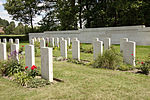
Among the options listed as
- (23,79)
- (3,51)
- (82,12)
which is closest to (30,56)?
(23,79)

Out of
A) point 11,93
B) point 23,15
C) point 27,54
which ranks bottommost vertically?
point 11,93

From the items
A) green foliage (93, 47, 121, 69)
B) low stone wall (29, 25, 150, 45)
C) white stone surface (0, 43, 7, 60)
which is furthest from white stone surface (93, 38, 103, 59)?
low stone wall (29, 25, 150, 45)

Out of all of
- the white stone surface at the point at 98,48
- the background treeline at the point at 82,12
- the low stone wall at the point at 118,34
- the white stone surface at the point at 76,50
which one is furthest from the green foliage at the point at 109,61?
the background treeline at the point at 82,12

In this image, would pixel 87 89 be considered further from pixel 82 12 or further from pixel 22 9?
pixel 22 9

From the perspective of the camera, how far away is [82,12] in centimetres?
2514

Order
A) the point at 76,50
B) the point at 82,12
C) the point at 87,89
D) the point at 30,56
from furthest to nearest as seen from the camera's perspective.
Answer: the point at 82,12 < the point at 76,50 < the point at 30,56 < the point at 87,89

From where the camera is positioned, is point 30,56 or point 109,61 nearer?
point 30,56

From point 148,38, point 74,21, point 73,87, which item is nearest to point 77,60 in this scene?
point 73,87

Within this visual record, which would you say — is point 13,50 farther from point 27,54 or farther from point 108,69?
point 108,69

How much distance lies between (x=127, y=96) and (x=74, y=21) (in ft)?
71.5

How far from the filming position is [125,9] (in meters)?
19.0

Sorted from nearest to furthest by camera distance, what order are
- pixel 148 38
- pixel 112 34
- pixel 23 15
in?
pixel 148 38 → pixel 112 34 → pixel 23 15

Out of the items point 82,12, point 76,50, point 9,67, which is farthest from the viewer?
point 82,12

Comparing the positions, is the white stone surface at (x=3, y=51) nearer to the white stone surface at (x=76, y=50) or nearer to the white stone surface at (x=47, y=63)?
the white stone surface at (x=47, y=63)
